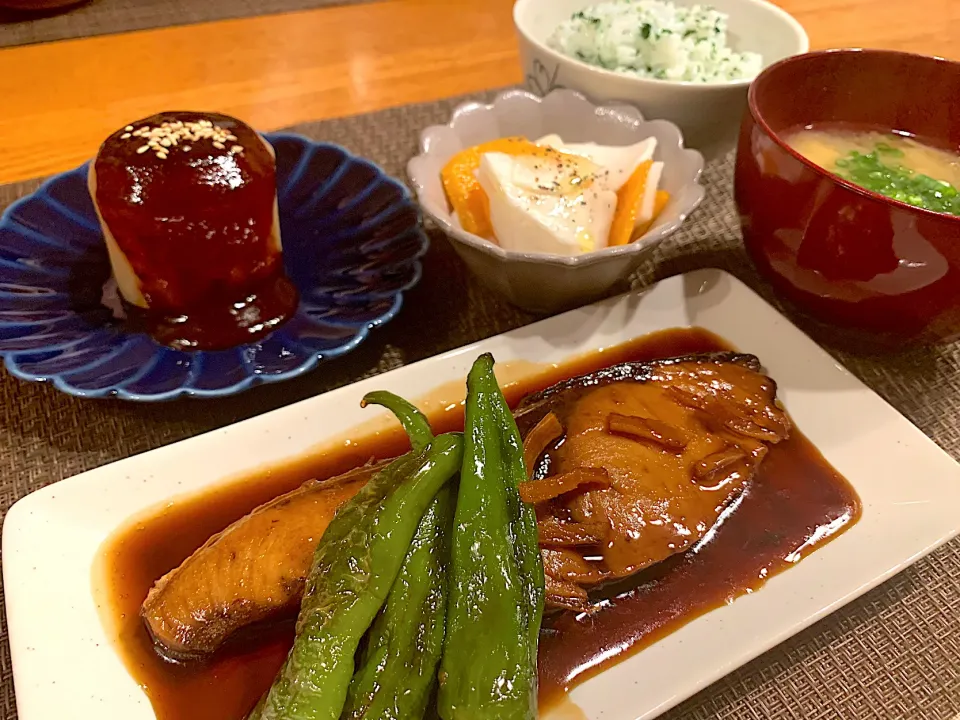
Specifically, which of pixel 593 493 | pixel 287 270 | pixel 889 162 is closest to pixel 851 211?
pixel 889 162

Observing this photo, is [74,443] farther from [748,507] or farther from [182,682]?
[748,507]

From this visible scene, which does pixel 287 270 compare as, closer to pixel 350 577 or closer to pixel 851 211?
pixel 350 577

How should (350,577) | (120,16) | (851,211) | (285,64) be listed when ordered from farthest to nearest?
(120,16) < (285,64) < (851,211) < (350,577)

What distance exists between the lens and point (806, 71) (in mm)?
1952

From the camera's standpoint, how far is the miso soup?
1.75 meters

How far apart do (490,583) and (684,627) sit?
41cm

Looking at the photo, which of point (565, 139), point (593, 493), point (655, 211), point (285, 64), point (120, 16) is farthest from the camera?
point (120, 16)

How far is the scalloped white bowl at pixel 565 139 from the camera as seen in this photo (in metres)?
1.72

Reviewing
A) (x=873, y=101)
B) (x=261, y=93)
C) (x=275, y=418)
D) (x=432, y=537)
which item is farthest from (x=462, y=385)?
(x=261, y=93)

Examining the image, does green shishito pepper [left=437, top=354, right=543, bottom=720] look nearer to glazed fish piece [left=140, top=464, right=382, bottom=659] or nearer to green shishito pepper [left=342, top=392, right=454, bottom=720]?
green shishito pepper [left=342, top=392, right=454, bottom=720]

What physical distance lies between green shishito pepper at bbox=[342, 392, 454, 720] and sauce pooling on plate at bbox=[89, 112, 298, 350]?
32.4 inches

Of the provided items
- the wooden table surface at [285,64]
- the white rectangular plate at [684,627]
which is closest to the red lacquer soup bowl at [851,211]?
the white rectangular plate at [684,627]

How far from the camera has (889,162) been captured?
192cm

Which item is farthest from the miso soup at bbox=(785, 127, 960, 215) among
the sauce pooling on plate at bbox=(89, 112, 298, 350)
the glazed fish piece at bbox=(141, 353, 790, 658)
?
the sauce pooling on plate at bbox=(89, 112, 298, 350)
